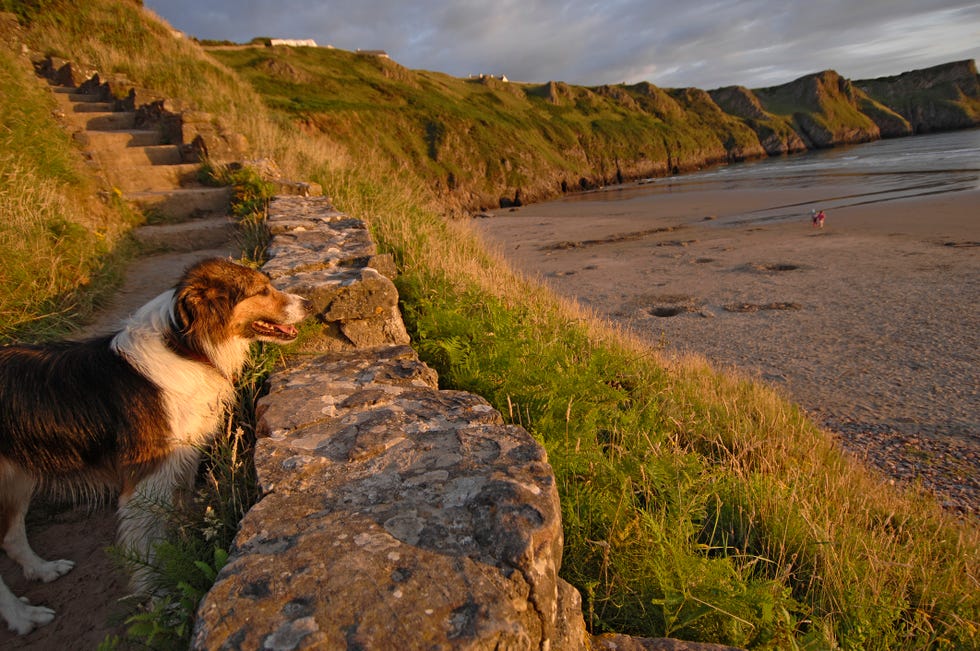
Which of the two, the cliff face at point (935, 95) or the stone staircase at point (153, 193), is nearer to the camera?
the stone staircase at point (153, 193)

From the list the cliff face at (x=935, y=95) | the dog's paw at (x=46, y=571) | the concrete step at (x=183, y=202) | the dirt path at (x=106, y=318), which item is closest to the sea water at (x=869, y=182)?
the concrete step at (x=183, y=202)

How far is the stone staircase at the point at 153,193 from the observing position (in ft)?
21.9

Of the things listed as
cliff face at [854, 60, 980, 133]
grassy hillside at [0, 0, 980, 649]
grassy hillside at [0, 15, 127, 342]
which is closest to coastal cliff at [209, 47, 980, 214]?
cliff face at [854, 60, 980, 133]

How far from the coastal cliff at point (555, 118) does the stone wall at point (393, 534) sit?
12.7 meters

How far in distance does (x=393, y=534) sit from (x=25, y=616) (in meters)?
2.37

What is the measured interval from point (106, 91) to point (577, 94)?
6643cm

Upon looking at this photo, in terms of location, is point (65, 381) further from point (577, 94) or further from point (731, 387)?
point (577, 94)

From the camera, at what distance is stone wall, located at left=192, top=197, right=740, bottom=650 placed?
149 centimetres

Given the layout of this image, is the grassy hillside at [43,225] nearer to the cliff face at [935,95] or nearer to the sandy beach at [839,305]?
the sandy beach at [839,305]

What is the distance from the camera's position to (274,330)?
3402 mm

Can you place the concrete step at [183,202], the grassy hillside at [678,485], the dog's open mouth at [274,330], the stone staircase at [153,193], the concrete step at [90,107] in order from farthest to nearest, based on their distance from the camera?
1. the concrete step at [90,107]
2. the concrete step at [183,202]
3. the stone staircase at [153,193]
4. the dog's open mouth at [274,330]
5. the grassy hillside at [678,485]

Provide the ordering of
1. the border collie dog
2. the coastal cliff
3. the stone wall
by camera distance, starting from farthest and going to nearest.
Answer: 1. the coastal cliff
2. the border collie dog
3. the stone wall

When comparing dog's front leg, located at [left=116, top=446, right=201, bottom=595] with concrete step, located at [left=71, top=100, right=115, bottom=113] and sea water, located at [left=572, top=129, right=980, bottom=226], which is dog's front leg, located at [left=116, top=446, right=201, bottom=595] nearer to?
concrete step, located at [left=71, top=100, right=115, bottom=113]

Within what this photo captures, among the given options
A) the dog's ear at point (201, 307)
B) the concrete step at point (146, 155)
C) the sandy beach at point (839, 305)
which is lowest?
the sandy beach at point (839, 305)
